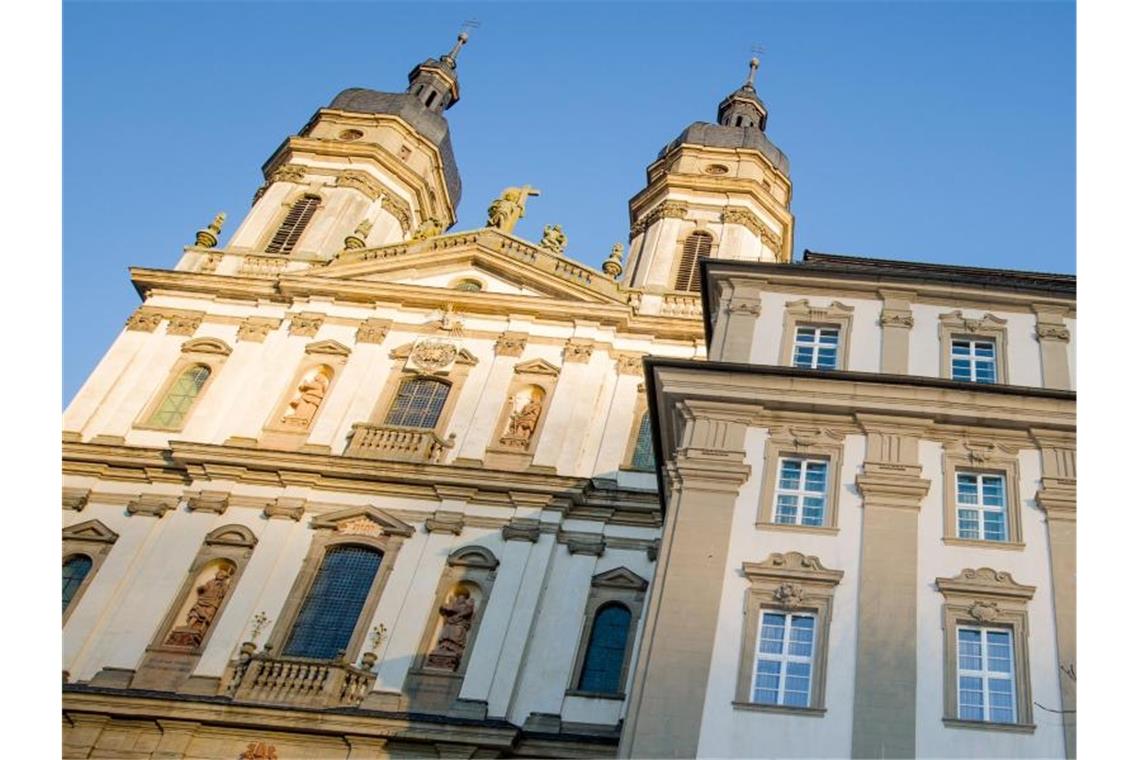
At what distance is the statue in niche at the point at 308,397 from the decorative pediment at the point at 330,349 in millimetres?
494

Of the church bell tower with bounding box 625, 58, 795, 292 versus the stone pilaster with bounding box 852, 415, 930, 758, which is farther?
the church bell tower with bounding box 625, 58, 795, 292

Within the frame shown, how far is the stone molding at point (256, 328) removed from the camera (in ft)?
104

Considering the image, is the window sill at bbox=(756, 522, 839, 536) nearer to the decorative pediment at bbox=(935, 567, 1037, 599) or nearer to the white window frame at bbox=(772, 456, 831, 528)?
the white window frame at bbox=(772, 456, 831, 528)

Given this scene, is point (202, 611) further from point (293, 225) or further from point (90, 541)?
point (293, 225)

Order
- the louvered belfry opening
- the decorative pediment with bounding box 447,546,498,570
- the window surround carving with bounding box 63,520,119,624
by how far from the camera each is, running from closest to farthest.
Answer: the decorative pediment with bounding box 447,546,498,570 → the window surround carving with bounding box 63,520,119,624 → the louvered belfry opening

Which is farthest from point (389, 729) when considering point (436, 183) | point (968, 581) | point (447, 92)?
point (447, 92)

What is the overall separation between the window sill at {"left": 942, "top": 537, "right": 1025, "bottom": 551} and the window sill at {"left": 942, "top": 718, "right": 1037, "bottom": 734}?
2804 millimetres

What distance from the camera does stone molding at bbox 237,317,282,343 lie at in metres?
31.8

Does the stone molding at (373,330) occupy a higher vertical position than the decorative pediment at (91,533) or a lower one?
higher

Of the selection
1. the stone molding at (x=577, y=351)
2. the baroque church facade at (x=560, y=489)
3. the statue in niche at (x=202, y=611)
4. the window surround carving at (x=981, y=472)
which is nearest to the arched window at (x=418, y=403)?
the baroque church facade at (x=560, y=489)

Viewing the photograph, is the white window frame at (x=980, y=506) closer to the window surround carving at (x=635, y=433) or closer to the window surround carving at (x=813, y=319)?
the window surround carving at (x=813, y=319)

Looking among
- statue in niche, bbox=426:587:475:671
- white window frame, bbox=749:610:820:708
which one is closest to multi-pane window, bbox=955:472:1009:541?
white window frame, bbox=749:610:820:708

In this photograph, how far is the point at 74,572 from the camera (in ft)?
86.7

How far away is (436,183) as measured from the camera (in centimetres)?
4188
